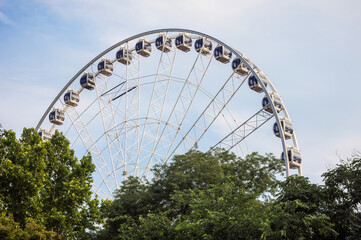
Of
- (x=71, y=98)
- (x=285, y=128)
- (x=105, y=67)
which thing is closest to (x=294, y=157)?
(x=285, y=128)

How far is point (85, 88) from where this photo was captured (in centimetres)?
4841

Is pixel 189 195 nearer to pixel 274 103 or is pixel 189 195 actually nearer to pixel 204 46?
pixel 274 103

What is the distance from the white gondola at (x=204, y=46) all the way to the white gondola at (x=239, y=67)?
304 centimetres

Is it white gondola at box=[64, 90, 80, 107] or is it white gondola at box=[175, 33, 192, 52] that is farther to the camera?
white gondola at box=[64, 90, 80, 107]

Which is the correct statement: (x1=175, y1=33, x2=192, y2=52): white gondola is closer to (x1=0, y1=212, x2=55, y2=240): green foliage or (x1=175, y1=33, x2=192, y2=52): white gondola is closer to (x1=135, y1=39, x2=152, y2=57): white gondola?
(x1=135, y1=39, x2=152, y2=57): white gondola

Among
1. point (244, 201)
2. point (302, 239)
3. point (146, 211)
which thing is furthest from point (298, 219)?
point (146, 211)

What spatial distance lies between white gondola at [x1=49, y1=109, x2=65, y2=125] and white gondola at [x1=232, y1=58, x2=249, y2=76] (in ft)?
57.4

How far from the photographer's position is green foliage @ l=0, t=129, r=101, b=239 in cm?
3003

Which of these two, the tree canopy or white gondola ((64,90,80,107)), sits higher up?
white gondola ((64,90,80,107))

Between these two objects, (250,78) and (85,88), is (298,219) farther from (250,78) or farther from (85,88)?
(85,88)

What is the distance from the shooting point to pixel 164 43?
144 feet

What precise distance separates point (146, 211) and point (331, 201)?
11848 millimetres

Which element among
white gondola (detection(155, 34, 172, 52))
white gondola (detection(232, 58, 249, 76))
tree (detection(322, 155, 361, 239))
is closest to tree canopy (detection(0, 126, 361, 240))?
tree (detection(322, 155, 361, 239))

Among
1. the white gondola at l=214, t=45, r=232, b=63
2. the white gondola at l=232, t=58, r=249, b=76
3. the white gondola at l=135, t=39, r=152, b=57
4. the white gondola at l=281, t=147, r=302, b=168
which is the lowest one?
the white gondola at l=281, t=147, r=302, b=168
